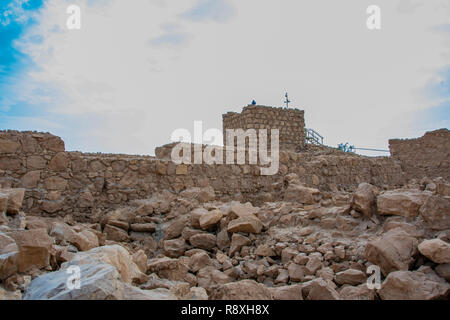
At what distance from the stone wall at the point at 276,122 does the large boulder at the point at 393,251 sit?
9228mm

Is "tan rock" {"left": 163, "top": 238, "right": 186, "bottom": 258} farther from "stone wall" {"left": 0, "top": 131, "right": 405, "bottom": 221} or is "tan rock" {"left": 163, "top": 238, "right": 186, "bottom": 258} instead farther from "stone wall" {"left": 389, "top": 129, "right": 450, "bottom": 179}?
"stone wall" {"left": 389, "top": 129, "right": 450, "bottom": 179}

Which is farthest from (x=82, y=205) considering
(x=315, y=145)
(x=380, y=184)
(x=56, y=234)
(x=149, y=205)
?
(x=315, y=145)

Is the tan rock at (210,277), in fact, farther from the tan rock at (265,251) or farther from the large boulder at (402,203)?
the large boulder at (402,203)

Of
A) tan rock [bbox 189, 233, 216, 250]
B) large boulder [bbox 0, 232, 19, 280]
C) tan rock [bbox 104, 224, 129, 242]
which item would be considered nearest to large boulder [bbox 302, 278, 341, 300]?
tan rock [bbox 189, 233, 216, 250]

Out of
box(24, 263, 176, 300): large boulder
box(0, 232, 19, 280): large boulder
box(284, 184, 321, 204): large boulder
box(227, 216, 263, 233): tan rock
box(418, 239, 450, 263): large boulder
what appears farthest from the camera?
box(284, 184, 321, 204): large boulder

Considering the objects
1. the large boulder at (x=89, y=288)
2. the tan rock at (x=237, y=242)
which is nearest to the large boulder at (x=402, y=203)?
the tan rock at (x=237, y=242)

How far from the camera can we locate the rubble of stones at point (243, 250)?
2.22 meters

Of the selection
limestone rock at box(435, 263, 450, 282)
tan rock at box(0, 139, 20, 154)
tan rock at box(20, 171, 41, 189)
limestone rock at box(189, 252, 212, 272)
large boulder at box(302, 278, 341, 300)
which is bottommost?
limestone rock at box(189, 252, 212, 272)

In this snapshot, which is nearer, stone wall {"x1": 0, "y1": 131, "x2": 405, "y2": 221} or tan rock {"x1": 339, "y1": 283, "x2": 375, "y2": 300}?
tan rock {"x1": 339, "y1": 283, "x2": 375, "y2": 300}

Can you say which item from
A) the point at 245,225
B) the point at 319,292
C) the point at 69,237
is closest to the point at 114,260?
the point at 69,237

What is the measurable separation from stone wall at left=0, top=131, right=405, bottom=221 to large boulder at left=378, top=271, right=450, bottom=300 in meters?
4.13

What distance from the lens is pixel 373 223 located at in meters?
3.80

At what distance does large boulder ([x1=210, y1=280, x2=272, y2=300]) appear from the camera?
220 cm

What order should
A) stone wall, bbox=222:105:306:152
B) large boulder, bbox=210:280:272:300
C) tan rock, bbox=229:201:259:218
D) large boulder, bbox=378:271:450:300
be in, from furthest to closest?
stone wall, bbox=222:105:306:152 → tan rock, bbox=229:201:259:218 → large boulder, bbox=378:271:450:300 → large boulder, bbox=210:280:272:300
